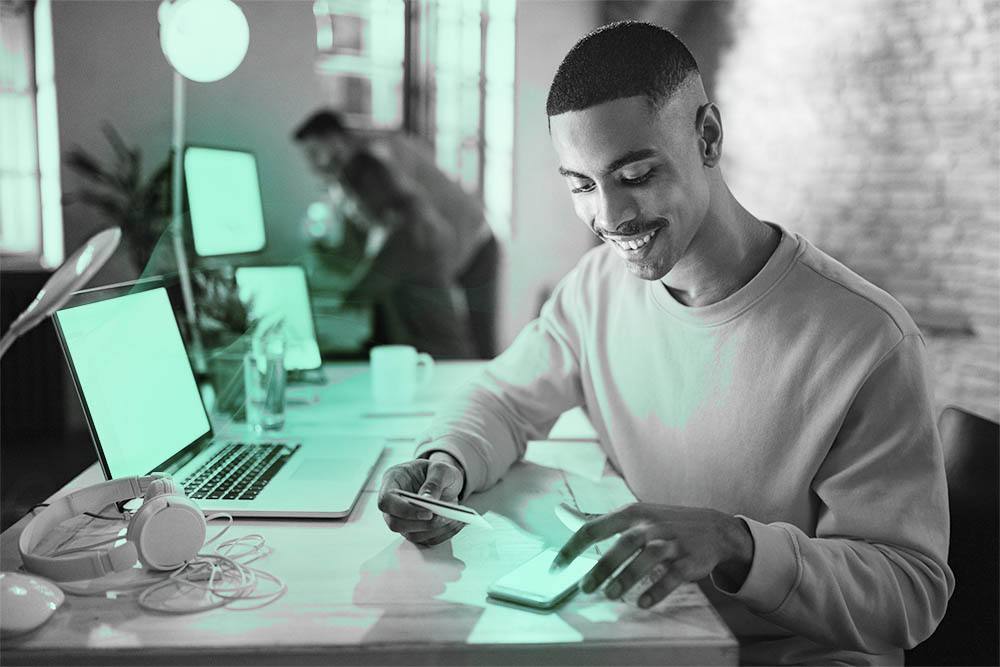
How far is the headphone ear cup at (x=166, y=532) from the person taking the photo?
0.94 m

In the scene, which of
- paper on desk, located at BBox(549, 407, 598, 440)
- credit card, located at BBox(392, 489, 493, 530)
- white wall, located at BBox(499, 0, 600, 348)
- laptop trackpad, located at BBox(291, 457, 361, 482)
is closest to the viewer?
credit card, located at BBox(392, 489, 493, 530)

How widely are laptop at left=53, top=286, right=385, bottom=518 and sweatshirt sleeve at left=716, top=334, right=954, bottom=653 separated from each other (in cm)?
57

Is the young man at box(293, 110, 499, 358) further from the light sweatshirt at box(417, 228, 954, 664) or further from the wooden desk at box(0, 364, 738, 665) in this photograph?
the wooden desk at box(0, 364, 738, 665)

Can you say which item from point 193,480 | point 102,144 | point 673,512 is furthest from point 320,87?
point 673,512

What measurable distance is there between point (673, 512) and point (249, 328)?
45.5 inches

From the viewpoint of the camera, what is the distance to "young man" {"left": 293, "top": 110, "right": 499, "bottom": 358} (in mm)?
4289

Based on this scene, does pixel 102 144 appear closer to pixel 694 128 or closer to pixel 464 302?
pixel 464 302

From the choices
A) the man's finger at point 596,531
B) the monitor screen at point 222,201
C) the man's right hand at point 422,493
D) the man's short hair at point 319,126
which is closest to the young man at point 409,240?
the man's short hair at point 319,126

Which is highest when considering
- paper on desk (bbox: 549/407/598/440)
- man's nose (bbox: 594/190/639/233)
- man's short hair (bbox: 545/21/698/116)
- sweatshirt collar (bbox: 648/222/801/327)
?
man's short hair (bbox: 545/21/698/116)

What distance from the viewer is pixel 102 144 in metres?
3.90

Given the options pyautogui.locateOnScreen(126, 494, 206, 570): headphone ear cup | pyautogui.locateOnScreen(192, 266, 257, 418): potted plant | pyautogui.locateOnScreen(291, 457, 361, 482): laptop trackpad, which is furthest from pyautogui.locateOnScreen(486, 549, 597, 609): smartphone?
pyautogui.locateOnScreen(192, 266, 257, 418): potted plant

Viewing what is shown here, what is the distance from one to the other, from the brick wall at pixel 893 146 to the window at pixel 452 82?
121 cm

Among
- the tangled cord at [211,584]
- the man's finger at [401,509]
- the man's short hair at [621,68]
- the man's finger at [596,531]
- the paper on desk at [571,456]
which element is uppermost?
the man's short hair at [621,68]

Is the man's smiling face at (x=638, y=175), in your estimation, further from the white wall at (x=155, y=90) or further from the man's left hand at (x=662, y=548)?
the white wall at (x=155, y=90)
